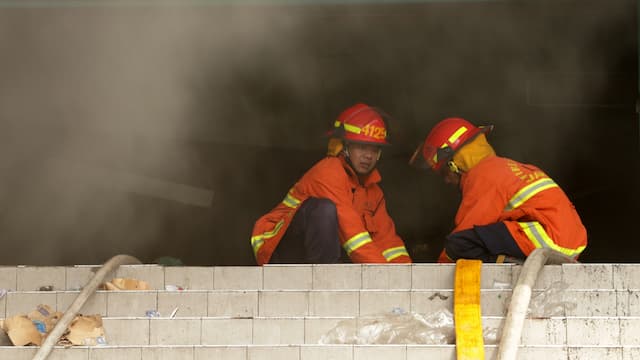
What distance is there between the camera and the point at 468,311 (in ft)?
23.3

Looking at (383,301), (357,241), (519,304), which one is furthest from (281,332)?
(357,241)

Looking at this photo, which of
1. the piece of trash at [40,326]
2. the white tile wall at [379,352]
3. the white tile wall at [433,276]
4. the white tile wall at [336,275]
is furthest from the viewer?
the white tile wall at [336,275]

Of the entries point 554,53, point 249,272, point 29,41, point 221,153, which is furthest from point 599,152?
point 249,272

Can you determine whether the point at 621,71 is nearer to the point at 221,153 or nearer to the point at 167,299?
the point at 221,153

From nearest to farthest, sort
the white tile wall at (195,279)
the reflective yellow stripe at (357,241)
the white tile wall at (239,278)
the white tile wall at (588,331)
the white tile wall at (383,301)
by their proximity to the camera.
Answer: the white tile wall at (588,331), the white tile wall at (383,301), the white tile wall at (239,278), the white tile wall at (195,279), the reflective yellow stripe at (357,241)

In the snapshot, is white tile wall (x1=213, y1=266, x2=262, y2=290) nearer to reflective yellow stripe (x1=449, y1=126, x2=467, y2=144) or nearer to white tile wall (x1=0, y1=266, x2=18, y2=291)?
white tile wall (x1=0, y1=266, x2=18, y2=291)

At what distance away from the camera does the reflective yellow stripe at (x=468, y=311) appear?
659 centimetres

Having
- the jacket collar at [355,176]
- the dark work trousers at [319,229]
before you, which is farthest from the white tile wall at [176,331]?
the jacket collar at [355,176]

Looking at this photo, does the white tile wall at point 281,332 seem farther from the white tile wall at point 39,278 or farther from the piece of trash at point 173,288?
the white tile wall at point 39,278

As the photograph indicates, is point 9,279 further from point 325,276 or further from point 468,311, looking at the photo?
point 468,311

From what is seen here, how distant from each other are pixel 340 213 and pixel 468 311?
8.39ft

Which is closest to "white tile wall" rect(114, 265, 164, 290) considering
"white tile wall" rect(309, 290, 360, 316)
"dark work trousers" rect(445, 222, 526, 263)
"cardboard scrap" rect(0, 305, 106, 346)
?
"cardboard scrap" rect(0, 305, 106, 346)

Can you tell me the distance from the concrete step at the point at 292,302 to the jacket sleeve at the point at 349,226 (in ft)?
6.62

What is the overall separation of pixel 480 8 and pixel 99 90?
4155mm
